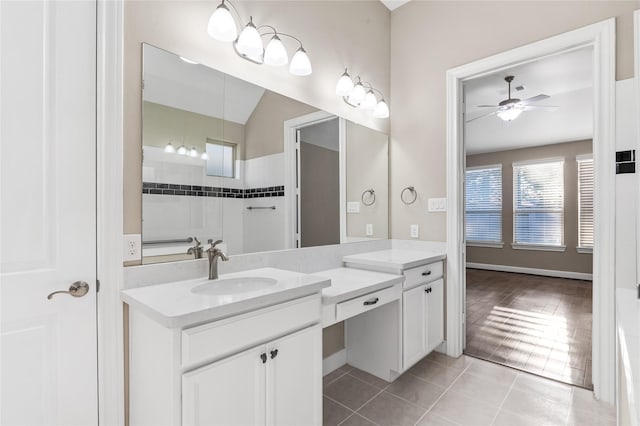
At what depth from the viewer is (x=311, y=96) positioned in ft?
7.54

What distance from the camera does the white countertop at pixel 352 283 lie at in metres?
1.73

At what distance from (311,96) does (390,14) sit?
1529 millimetres

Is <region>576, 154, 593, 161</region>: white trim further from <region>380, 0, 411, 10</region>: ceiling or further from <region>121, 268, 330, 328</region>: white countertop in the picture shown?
<region>121, 268, 330, 328</region>: white countertop

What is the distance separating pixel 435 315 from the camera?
2.57 m

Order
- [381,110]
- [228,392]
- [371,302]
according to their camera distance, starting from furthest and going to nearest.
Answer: [381,110] → [371,302] → [228,392]

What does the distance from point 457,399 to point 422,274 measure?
81cm

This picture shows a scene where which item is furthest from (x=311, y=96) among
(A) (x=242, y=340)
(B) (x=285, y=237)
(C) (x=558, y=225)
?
(C) (x=558, y=225)

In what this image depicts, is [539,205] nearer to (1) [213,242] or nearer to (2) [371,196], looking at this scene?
(2) [371,196]

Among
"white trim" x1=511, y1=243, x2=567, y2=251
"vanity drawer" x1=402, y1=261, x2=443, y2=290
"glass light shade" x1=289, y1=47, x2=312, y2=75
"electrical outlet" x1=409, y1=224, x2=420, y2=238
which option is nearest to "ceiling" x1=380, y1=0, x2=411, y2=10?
"glass light shade" x1=289, y1=47, x2=312, y2=75

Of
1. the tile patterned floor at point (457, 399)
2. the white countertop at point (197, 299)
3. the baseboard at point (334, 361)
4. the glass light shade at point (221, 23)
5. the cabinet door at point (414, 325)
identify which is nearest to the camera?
the white countertop at point (197, 299)

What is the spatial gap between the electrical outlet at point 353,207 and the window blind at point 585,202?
17.1ft

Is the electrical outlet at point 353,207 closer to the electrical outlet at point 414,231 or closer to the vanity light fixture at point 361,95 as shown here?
the electrical outlet at point 414,231

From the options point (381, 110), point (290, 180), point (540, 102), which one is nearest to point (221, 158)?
point (290, 180)

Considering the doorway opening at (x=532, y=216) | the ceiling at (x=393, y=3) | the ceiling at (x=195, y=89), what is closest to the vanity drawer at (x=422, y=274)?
the doorway opening at (x=532, y=216)
